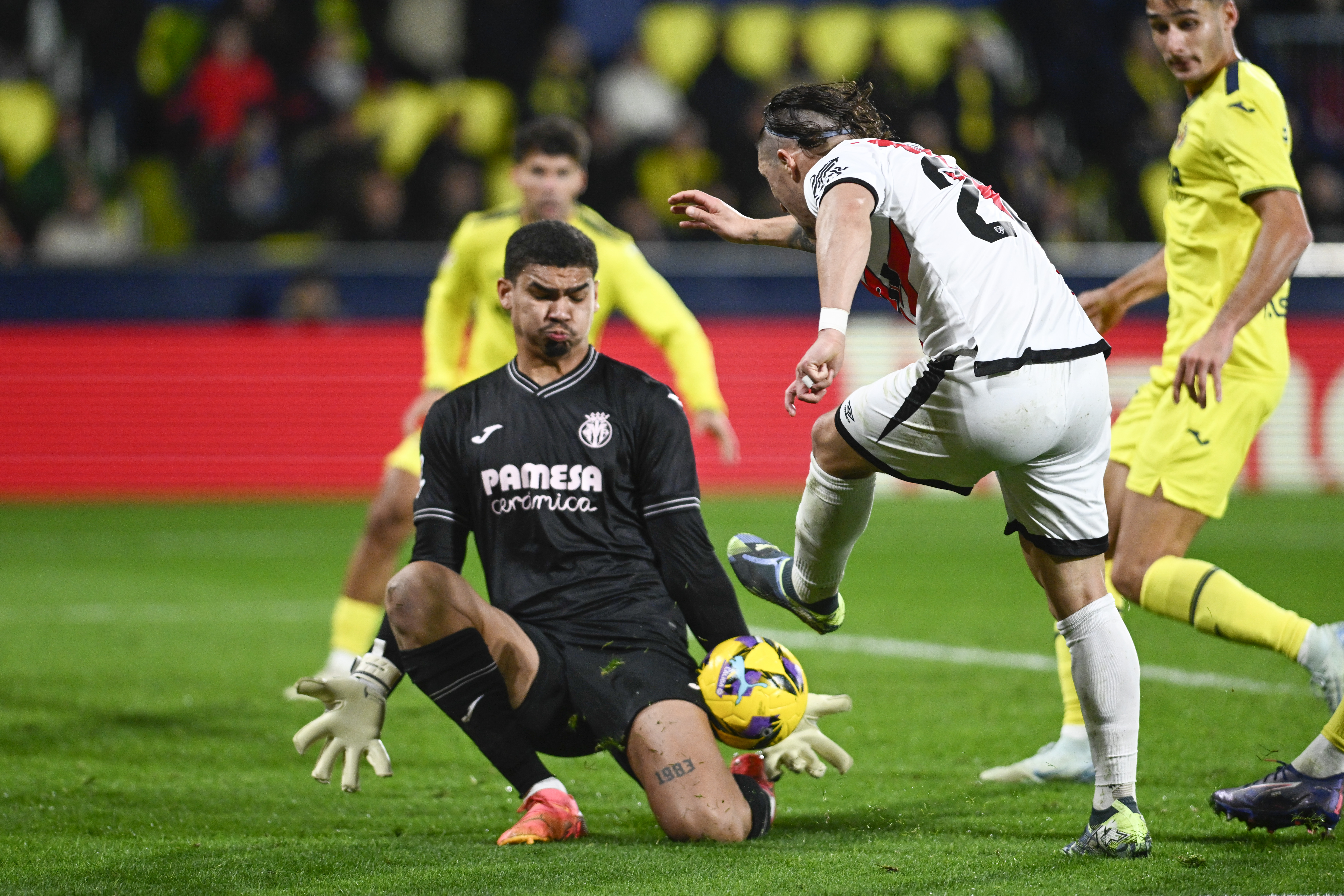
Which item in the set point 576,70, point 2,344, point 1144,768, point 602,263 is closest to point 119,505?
point 2,344

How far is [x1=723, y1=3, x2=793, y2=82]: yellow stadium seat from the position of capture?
60.1ft

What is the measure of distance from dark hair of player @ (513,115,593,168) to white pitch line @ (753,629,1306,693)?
7.10 ft

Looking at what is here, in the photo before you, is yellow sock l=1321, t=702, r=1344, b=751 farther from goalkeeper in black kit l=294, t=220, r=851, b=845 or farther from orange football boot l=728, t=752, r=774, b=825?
orange football boot l=728, t=752, r=774, b=825

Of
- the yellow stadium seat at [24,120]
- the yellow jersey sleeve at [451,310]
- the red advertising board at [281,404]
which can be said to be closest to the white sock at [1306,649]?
the yellow jersey sleeve at [451,310]

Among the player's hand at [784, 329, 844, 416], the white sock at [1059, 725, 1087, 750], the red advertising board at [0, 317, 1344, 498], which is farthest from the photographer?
the red advertising board at [0, 317, 1344, 498]

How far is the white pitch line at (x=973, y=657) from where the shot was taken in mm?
6414

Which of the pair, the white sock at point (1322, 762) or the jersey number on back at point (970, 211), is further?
the white sock at point (1322, 762)

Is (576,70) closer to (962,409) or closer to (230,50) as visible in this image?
(230,50)

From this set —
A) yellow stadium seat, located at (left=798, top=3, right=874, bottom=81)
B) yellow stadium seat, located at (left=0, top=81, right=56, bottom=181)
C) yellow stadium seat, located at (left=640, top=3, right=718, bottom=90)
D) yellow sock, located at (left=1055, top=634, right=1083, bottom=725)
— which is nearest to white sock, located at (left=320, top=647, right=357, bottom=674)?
yellow sock, located at (left=1055, top=634, right=1083, bottom=725)

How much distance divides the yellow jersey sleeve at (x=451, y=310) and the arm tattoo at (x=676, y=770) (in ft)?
9.73

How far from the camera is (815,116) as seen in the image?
12.5 ft

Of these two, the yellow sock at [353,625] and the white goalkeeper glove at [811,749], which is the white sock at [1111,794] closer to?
the white goalkeeper glove at [811,749]

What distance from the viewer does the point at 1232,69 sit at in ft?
15.4

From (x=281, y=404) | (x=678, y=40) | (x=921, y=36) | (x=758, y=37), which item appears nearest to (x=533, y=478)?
(x=281, y=404)
